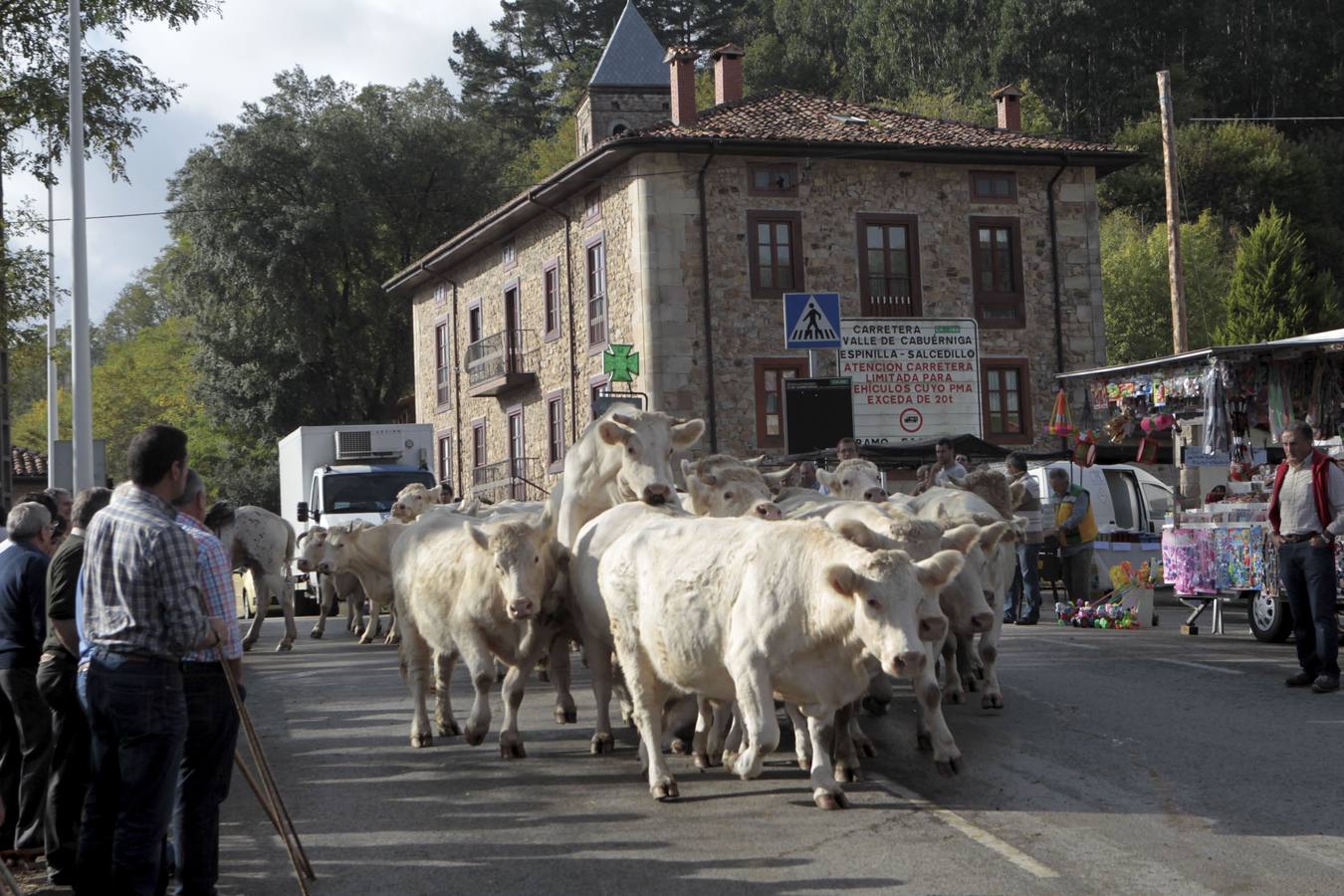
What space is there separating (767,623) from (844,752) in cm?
126

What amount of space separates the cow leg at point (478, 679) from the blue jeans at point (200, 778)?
10.9 feet

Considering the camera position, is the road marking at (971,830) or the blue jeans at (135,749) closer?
the blue jeans at (135,749)

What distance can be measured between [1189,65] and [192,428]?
143ft

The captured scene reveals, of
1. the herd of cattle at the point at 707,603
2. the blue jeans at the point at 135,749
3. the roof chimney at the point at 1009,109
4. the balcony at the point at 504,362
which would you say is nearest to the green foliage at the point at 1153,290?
the roof chimney at the point at 1009,109

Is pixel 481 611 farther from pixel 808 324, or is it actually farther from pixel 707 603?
pixel 808 324

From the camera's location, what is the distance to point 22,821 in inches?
326

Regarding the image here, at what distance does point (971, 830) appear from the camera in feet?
26.2

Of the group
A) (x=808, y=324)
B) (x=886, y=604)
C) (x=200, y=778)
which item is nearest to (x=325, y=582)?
(x=808, y=324)

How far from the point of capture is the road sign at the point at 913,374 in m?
30.3

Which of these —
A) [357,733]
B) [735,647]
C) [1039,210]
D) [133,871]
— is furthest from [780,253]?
[133,871]

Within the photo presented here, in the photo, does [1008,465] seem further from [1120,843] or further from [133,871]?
[133,871]

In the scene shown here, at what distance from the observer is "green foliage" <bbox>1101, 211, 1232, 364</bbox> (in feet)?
186

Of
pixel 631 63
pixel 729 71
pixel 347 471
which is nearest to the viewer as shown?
pixel 347 471

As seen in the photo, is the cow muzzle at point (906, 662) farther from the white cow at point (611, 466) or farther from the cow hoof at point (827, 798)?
the white cow at point (611, 466)
